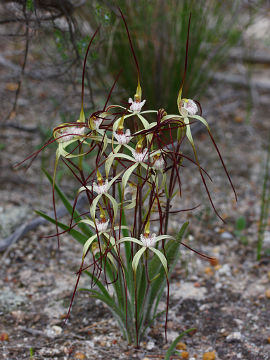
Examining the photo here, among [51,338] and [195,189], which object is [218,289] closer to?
[51,338]

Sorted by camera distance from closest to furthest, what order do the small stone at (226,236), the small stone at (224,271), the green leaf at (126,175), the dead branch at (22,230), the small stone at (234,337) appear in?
the green leaf at (126,175), the small stone at (234,337), the dead branch at (22,230), the small stone at (224,271), the small stone at (226,236)

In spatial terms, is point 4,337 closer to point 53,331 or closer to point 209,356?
point 53,331

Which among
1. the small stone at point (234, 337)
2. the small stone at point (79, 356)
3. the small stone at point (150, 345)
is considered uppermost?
the small stone at point (234, 337)

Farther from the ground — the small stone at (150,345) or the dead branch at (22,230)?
the dead branch at (22,230)

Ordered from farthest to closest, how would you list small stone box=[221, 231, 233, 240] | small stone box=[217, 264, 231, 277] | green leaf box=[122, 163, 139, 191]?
1. small stone box=[221, 231, 233, 240]
2. small stone box=[217, 264, 231, 277]
3. green leaf box=[122, 163, 139, 191]

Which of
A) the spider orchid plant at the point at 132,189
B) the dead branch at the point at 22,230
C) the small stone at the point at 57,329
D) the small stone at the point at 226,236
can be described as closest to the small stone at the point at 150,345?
the spider orchid plant at the point at 132,189

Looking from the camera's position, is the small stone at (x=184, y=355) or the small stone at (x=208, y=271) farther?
the small stone at (x=208, y=271)

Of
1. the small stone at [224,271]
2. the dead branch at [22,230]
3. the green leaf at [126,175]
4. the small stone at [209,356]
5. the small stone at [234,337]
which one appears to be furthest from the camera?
the small stone at [224,271]

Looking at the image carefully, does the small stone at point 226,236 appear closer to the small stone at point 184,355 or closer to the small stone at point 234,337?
the small stone at point 234,337

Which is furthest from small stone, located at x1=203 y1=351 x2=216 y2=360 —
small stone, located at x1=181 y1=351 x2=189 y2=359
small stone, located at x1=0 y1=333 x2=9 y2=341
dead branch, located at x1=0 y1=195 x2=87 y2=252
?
dead branch, located at x1=0 y1=195 x2=87 y2=252

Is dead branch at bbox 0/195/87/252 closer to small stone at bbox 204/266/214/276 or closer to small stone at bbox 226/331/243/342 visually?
small stone at bbox 204/266/214/276

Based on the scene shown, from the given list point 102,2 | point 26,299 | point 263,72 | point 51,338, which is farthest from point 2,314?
point 263,72
